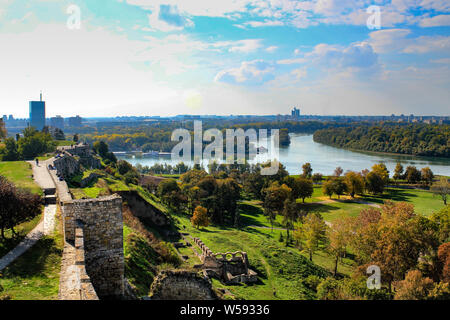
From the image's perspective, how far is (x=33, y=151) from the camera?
25.3 metres

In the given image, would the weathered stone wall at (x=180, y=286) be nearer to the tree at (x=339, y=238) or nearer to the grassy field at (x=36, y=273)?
the grassy field at (x=36, y=273)

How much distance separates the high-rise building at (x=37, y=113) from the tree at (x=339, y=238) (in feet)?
260

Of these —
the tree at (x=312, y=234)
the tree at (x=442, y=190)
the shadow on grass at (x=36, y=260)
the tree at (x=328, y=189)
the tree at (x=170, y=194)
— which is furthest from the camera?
the tree at (x=328, y=189)

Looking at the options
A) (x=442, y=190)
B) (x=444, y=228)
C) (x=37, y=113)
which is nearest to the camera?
(x=444, y=228)

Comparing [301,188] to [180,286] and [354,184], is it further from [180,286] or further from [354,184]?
[180,286]

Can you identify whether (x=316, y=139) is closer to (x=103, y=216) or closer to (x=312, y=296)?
(x=312, y=296)

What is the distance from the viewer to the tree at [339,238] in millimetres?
18617

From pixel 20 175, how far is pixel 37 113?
76.4 meters

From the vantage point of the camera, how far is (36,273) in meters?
6.24

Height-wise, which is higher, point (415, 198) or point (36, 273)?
point (36, 273)

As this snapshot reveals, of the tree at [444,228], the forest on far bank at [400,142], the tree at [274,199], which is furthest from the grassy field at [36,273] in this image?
the forest on far bank at [400,142]

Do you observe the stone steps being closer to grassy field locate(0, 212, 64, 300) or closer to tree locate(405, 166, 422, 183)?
grassy field locate(0, 212, 64, 300)

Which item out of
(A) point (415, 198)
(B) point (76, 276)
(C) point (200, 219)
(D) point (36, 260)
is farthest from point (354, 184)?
(B) point (76, 276)

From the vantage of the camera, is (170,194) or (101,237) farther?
(170,194)
